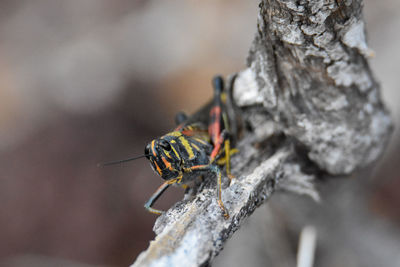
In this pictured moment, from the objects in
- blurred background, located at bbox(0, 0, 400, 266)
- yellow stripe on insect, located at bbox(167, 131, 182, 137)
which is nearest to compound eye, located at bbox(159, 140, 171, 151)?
yellow stripe on insect, located at bbox(167, 131, 182, 137)

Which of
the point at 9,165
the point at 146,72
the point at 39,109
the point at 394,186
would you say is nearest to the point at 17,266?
the point at 9,165

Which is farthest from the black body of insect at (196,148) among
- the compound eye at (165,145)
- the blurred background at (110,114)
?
the blurred background at (110,114)

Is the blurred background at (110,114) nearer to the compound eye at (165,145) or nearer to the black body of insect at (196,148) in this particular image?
the black body of insect at (196,148)

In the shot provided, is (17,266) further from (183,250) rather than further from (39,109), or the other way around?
(183,250)

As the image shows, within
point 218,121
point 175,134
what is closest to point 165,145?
point 175,134

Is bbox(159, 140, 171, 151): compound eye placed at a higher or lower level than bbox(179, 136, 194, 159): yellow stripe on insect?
higher

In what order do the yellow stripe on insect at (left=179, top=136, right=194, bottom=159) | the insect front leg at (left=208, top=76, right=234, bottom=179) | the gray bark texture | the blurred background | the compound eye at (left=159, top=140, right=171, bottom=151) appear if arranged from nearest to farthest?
1. the gray bark texture
2. the compound eye at (left=159, top=140, right=171, bottom=151)
3. the yellow stripe on insect at (left=179, top=136, right=194, bottom=159)
4. the insect front leg at (left=208, top=76, right=234, bottom=179)
5. the blurred background

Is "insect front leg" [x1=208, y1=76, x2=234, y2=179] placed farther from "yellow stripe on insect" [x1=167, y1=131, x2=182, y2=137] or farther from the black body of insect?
"yellow stripe on insect" [x1=167, y1=131, x2=182, y2=137]
